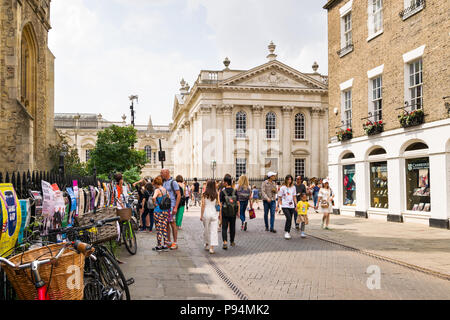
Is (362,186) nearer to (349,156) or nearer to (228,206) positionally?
(349,156)

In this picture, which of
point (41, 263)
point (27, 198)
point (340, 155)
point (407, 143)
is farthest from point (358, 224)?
point (41, 263)

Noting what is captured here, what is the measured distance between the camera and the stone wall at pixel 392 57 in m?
14.6

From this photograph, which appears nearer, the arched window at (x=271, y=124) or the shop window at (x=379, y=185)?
the shop window at (x=379, y=185)

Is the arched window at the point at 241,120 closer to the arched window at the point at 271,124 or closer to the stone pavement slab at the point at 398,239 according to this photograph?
the arched window at the point at 271,124

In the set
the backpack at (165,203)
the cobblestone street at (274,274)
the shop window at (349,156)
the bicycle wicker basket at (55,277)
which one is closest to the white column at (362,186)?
the shop window at (349,156)

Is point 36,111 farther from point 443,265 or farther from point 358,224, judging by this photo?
point 443,265

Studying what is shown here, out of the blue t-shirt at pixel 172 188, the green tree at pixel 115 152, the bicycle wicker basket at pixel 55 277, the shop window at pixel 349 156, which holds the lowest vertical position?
the bicycle wicker basket at pixel 55 277

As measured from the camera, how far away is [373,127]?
1802 centimetres

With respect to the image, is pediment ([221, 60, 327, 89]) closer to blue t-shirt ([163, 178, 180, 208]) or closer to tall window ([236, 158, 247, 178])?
tall window ([236, 158, 247, 178])

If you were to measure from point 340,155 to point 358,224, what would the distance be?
5546mm

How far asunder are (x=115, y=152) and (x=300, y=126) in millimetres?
25567

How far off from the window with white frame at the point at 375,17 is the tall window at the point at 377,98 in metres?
2.04

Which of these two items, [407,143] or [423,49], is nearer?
[423,49]

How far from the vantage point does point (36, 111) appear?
20.4 m
